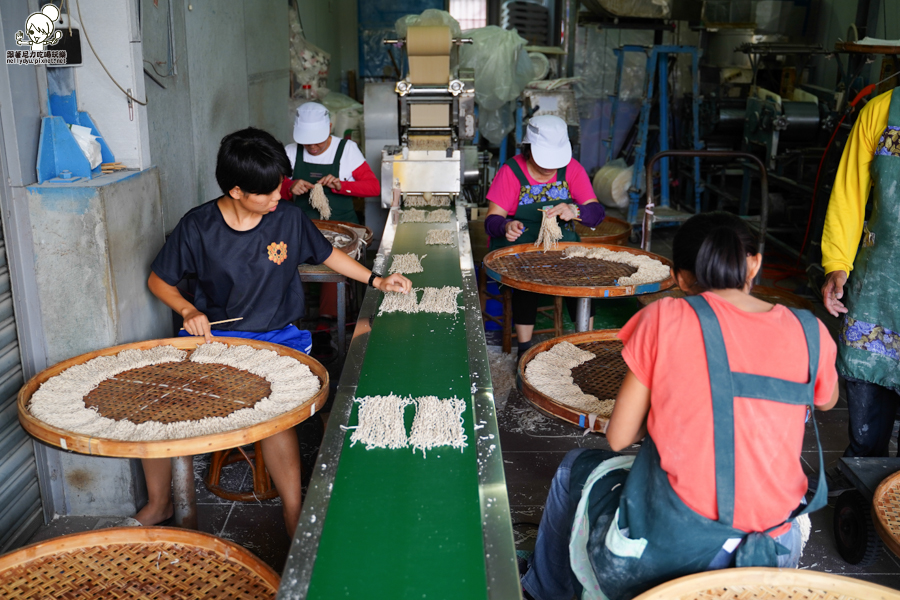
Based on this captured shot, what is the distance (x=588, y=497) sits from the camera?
1776 millimetres

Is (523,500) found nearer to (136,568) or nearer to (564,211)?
(564,211)

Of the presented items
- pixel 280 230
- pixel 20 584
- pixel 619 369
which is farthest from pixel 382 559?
pixel 280 230

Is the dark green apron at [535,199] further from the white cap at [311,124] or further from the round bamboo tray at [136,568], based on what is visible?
the round bamboo tray at [136,568]

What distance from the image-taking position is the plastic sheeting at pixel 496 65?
7.57 meters

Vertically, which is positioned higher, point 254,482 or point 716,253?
point 716,253

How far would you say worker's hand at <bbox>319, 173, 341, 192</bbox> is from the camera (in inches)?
170

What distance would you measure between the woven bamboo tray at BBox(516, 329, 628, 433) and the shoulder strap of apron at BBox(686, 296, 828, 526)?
0.52 metres

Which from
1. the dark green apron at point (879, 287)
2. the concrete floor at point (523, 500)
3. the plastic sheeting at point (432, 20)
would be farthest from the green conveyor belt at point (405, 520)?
the plastic sheeting at point (432, 20)

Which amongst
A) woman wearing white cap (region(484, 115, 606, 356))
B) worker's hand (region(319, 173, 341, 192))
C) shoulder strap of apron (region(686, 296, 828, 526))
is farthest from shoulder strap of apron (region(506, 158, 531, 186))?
shoulder strap of apron (region(686, 296, 828, 526))

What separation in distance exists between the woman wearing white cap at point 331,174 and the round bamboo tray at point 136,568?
115 inches

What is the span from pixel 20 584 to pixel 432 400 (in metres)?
1.01

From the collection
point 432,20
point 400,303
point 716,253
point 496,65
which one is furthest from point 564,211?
point 496,65

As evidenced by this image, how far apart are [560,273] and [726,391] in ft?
5.51

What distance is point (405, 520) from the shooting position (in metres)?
1.52
